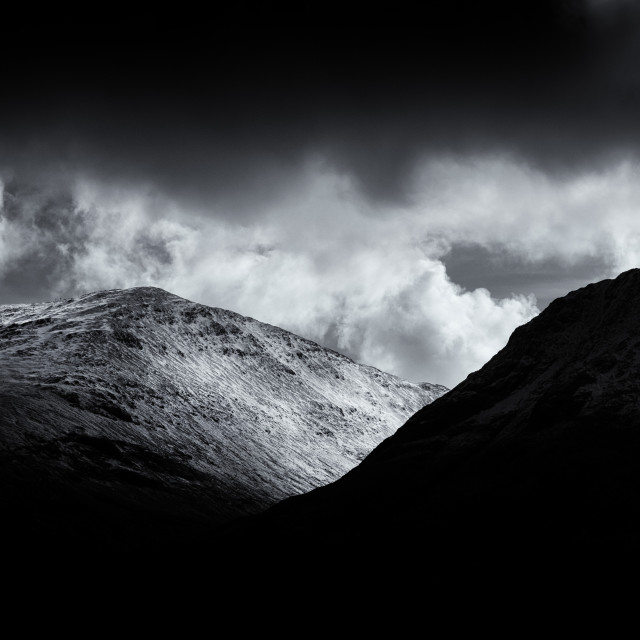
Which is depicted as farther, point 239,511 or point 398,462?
point 239,511

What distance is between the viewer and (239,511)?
14788 centimetres

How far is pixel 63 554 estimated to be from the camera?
10012cm

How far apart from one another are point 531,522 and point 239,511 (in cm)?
7992

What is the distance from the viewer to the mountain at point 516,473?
8138 centimetres

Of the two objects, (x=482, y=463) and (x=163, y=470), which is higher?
(x=163, y=470)

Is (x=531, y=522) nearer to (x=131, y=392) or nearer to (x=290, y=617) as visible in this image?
(x=290, y=617)

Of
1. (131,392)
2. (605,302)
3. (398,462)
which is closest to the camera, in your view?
(398,462)

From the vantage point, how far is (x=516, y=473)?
9919cm

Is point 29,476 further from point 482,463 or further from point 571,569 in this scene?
point 571,569

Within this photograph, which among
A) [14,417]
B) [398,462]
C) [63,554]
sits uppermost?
[14,417]

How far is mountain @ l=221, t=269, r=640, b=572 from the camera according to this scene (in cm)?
8138

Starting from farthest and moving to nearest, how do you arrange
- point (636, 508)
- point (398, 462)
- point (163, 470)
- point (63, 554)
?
point (163, 470) < point (398, 462) < point (63, 554) < point (636, 508)

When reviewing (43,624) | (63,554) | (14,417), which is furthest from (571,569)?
(14,417)

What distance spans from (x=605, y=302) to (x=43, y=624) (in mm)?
121329
